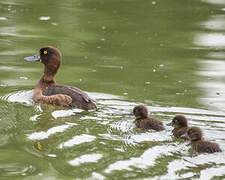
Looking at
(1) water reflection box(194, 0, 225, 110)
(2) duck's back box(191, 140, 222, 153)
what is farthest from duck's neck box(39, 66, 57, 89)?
(2) duck's back box(191, 140, 222, 153)

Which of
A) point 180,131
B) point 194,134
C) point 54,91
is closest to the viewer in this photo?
point 194,134

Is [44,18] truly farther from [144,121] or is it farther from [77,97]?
[144,121]

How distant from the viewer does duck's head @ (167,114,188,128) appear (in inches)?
324

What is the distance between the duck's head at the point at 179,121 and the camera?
8.23m

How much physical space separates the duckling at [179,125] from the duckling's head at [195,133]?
0.44 ft

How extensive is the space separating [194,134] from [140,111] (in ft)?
3.73

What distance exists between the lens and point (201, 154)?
738 centimetres

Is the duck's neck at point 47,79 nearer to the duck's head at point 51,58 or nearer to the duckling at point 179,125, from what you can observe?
the duck's head at point 51,58

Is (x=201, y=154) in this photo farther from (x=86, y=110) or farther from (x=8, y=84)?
(x=8, y=84)

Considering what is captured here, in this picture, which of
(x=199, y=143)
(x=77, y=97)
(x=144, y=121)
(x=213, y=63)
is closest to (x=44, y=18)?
(x=213, y=63)

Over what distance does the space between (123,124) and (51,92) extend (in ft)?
5.92

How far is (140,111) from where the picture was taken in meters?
8.69

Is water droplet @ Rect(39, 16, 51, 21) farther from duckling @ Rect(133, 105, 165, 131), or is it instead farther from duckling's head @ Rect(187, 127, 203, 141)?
duckling's head @ Rect(187, 127, 203, 141)

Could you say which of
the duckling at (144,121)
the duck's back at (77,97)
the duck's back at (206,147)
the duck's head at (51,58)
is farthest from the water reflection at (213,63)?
the duck's head at (51,58)
